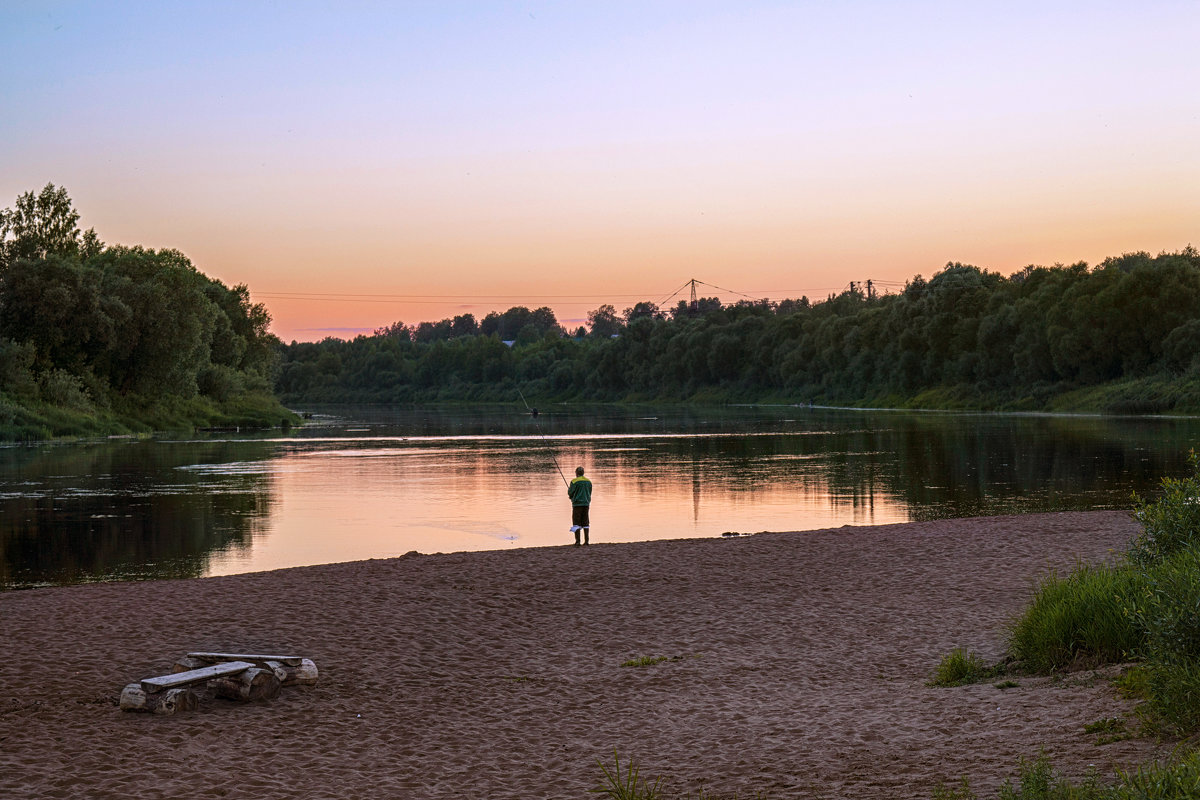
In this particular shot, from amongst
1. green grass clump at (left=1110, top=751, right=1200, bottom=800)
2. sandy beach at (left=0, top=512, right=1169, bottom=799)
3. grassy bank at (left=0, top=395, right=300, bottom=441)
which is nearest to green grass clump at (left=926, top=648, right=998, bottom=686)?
sandy beach at (left=0, top=512, right=1169, bottom=799)

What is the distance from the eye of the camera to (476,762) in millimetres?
8547

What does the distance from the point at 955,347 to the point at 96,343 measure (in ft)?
260

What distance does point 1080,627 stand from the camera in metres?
10.6

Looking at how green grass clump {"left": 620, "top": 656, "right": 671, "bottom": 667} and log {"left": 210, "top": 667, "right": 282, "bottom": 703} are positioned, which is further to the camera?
green grass clump {"left": 620, "top": 656, "right": 671, "bottom": 667}

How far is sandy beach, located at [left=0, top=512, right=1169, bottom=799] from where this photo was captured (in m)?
8.07

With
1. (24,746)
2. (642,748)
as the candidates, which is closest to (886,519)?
(642,748)

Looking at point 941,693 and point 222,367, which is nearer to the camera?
point 941,693

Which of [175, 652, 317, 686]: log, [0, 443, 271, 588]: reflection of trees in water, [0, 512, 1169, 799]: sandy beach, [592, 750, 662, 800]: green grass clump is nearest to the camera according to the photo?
[592, 750, 662, 800]: green grass clump

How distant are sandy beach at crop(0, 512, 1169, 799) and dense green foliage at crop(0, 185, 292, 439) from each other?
180 ft

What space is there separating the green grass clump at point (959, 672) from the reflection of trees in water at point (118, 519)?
12.9 m

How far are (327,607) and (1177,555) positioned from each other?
919cm

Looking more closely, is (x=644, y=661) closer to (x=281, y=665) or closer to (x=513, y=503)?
(x=281, y=665)

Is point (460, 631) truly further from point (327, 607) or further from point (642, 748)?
point (642, 748)

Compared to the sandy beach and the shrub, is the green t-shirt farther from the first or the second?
the shrub
